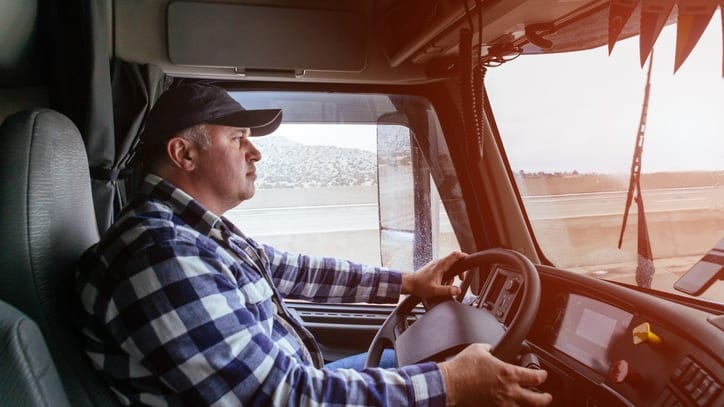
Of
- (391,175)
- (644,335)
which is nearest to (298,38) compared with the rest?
(391,175)

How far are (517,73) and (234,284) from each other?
4.81ft

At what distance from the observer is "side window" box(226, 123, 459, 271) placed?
2.42 meters

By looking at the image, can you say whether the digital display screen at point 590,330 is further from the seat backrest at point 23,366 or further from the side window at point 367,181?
the seat backrest at point 23,366

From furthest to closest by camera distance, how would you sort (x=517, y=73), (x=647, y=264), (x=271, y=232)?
(x=271, y=232), (x=517, y=73), (x=647, y=264)

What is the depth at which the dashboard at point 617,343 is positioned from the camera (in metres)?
1.09

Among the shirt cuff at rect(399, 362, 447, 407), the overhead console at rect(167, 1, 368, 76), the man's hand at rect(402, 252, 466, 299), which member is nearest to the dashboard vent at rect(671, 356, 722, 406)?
the shirt cuff at rect(399, 362, 447, 407)

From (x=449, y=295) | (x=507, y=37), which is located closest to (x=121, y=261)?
(x=449, y=295)

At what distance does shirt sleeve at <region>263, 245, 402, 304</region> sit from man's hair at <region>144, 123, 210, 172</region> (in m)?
0.57

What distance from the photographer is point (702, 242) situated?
145cm

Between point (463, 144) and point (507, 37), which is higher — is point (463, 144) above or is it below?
below

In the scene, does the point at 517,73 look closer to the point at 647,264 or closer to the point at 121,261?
the point at 647,264

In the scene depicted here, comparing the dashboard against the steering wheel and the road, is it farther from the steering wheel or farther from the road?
the road

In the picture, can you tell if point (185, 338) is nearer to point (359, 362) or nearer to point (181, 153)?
point (181, 153)

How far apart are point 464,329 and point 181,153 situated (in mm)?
899
